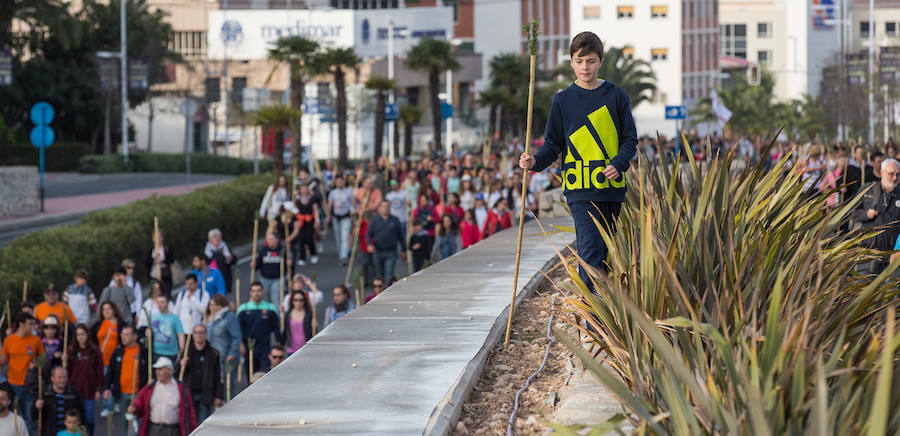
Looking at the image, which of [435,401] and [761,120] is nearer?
[435,401]

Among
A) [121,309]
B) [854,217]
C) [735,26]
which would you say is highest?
[735,26]

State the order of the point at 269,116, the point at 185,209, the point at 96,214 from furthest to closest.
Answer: the point at 269,116 < the point at 185,209 < the point at 96,214

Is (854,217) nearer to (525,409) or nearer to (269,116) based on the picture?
(525,409)

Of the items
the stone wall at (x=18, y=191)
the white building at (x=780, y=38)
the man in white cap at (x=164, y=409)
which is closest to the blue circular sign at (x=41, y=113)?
the stone wall at (x=18, y=191)

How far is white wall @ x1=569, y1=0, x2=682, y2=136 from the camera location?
11150 cm

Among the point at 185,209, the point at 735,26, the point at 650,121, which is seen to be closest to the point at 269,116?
the point at 185,209

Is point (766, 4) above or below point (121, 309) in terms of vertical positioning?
above

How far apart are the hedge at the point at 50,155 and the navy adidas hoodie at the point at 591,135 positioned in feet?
184

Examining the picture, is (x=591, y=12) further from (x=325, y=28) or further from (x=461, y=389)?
(x=461, y=389)

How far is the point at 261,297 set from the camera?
15.7 m

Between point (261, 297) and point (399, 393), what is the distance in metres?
10.3

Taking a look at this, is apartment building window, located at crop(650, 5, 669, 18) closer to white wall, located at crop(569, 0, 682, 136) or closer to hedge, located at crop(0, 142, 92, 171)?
white wall, located at crop(569, 0, 682, 136)

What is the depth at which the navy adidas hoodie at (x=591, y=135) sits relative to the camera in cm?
697

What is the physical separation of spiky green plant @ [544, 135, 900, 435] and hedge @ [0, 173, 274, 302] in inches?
492
